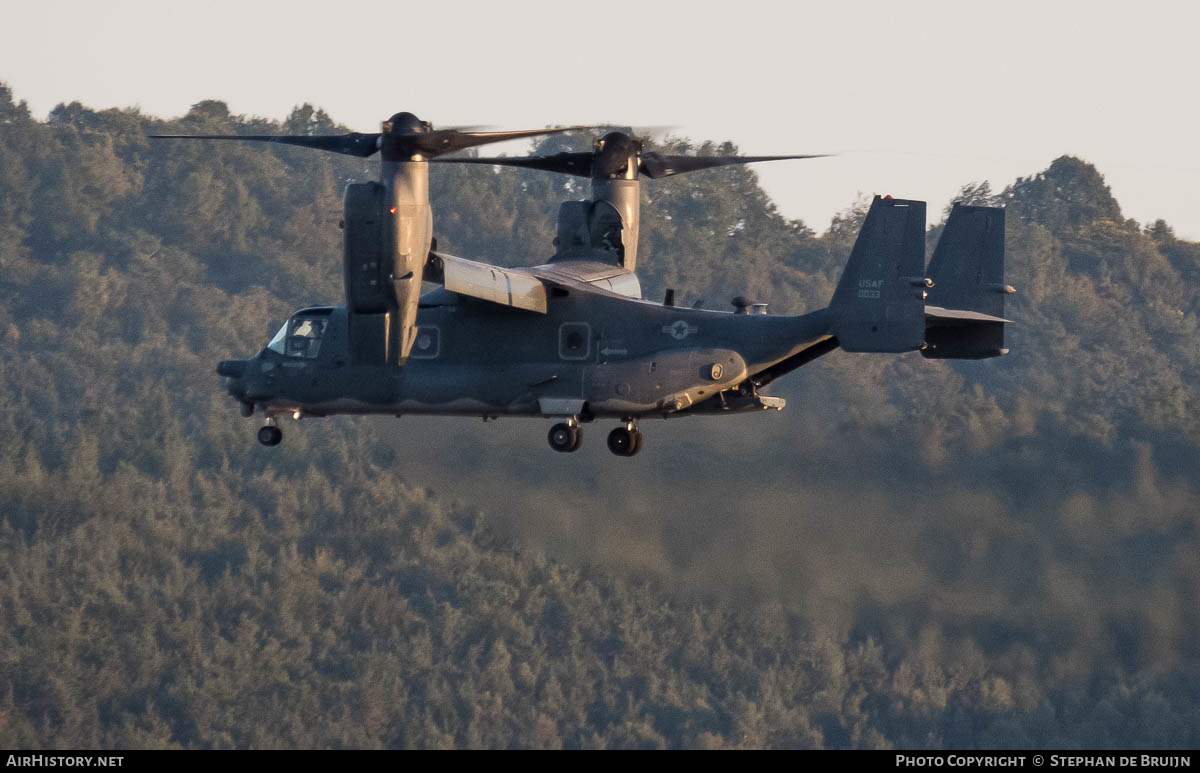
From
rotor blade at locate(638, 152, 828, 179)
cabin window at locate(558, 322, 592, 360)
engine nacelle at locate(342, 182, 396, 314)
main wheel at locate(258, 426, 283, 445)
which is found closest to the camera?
Answer: engine nacelle at locate(342, 182, 396, 314)

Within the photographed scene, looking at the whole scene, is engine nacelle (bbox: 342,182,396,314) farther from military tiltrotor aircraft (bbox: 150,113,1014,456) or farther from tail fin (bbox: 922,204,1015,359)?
tail fin (bbox: 922,204,1015,359)

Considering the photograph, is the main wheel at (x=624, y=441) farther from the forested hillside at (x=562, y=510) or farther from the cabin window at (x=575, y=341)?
the forested hillside at (x=562, y=510)

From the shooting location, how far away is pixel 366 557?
219ft

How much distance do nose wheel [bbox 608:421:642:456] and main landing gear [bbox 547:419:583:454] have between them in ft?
3.14

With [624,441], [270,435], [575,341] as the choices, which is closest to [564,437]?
[624,441]

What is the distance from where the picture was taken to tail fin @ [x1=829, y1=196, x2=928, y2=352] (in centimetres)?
2827

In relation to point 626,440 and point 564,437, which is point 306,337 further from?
point 626,440

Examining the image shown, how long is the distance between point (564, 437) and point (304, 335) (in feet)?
15.4

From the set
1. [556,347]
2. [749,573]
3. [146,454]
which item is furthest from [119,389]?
[556,347]

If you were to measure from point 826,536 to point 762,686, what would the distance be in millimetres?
27060

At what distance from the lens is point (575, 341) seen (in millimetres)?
29609

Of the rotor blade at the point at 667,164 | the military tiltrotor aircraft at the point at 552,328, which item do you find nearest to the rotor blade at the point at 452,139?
the military tiltrotor aircraft at the point at 552,328

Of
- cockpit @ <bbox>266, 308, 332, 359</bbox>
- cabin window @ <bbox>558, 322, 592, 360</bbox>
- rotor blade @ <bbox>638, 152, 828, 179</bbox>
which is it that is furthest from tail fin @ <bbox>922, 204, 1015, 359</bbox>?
cockpit @ <bbox>266, 308, 332, 359</bbox>

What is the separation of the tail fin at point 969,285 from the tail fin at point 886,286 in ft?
6.34
